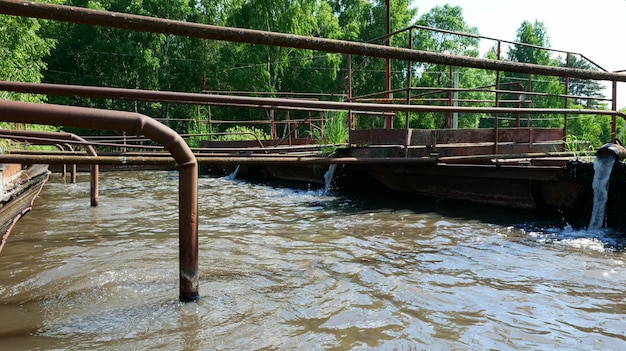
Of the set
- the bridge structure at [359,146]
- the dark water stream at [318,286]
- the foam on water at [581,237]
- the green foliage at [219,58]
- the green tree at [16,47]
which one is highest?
the green foliage at [219,58]

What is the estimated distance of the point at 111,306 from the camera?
8.74 feet

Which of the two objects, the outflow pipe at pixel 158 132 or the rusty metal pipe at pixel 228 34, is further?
the outflow pipe at pixel 158 132

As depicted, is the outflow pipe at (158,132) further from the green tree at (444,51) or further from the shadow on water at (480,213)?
the green tree at (444,51)

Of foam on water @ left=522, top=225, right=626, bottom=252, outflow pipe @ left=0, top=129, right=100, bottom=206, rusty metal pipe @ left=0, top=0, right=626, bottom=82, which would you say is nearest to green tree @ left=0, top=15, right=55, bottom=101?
outflow pipe @ left=0, top=129, right=100, bottom=206

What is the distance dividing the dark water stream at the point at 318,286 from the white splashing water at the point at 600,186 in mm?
276

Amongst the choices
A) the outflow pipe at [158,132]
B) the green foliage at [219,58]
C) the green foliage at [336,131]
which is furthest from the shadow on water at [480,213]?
the green foliage at [219,58]

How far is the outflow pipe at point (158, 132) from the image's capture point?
1.81 meters

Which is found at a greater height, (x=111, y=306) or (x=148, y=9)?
(x=148, y=9)

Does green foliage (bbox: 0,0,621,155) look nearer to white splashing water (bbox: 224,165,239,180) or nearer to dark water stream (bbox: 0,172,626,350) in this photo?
white splashing water (bbox: 224,165,239,180)

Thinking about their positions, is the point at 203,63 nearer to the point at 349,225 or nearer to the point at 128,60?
the point at 128,60

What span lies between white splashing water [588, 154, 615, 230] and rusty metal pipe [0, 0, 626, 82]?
3283 mm

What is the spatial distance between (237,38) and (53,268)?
8.79 ft

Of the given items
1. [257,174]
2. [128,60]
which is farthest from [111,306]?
[128,60]

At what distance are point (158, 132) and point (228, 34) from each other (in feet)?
2.48
